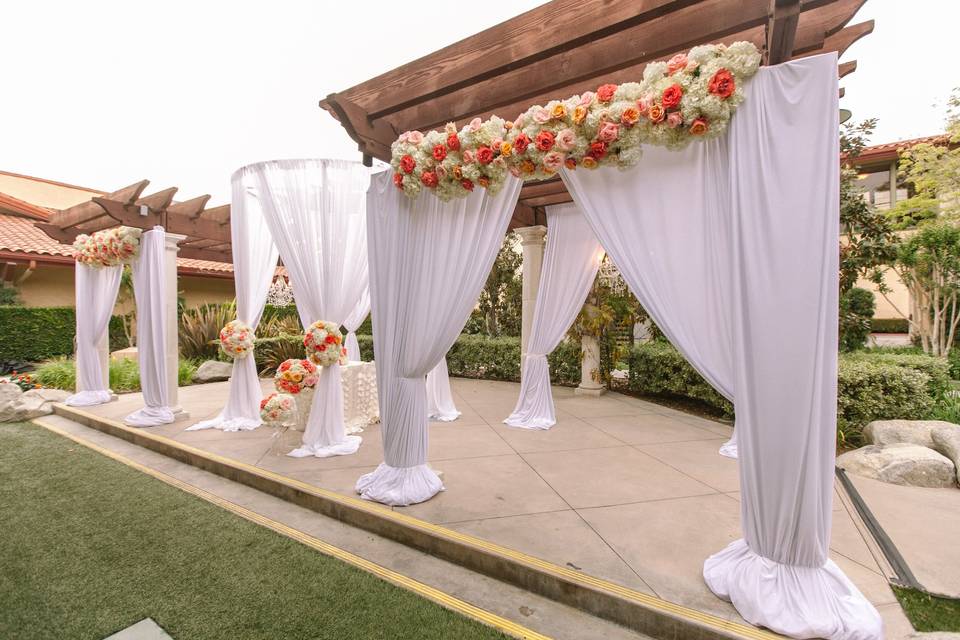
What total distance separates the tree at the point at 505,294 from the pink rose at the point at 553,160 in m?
6.75

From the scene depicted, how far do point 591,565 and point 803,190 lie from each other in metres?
1.93

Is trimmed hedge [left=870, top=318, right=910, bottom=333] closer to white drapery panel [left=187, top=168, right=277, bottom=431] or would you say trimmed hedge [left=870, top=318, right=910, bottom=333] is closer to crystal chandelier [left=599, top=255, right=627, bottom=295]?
crystal chandelier [left=599, top=255, right=627, bottom=295]

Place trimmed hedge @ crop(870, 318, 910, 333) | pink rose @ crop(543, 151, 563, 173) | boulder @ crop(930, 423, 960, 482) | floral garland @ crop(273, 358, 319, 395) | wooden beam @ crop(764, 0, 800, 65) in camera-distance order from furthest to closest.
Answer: trimmed hedge @ crop(870, 318, 910, 333) < floral garland @ crop(273, 358, 319, 395) < boulder @ crop(930, 423, 960, 482) < pink rose @ crop(543, 151, 563, 173) < wooden beam @ crop(764, 0, 800, 65)

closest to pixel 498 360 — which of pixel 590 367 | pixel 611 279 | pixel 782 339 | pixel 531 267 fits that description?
pixel 590 367

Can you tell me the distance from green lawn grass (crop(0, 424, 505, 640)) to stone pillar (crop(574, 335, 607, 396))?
15.6 feet

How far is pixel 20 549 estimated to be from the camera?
2.45 meters

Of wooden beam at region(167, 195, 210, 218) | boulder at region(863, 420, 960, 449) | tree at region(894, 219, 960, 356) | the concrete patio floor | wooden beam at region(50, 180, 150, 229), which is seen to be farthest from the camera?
tree at region(894, 219, 960, 356)

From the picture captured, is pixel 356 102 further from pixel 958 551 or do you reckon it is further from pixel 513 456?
pixel 958 551

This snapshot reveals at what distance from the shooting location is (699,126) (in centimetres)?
186

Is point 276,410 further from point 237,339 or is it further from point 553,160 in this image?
point 553,160

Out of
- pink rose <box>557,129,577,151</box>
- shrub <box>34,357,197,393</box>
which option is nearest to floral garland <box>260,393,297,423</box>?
pink rose <box>557,129,577,151</box>

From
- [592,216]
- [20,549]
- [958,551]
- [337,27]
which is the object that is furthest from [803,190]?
[337,27]

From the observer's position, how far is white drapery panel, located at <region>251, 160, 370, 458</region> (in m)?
3.94

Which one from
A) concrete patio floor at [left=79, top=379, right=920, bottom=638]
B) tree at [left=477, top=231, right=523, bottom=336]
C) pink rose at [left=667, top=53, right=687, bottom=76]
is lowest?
concrete patio floor at [left=79, top=379, right=920, bottom=638]
